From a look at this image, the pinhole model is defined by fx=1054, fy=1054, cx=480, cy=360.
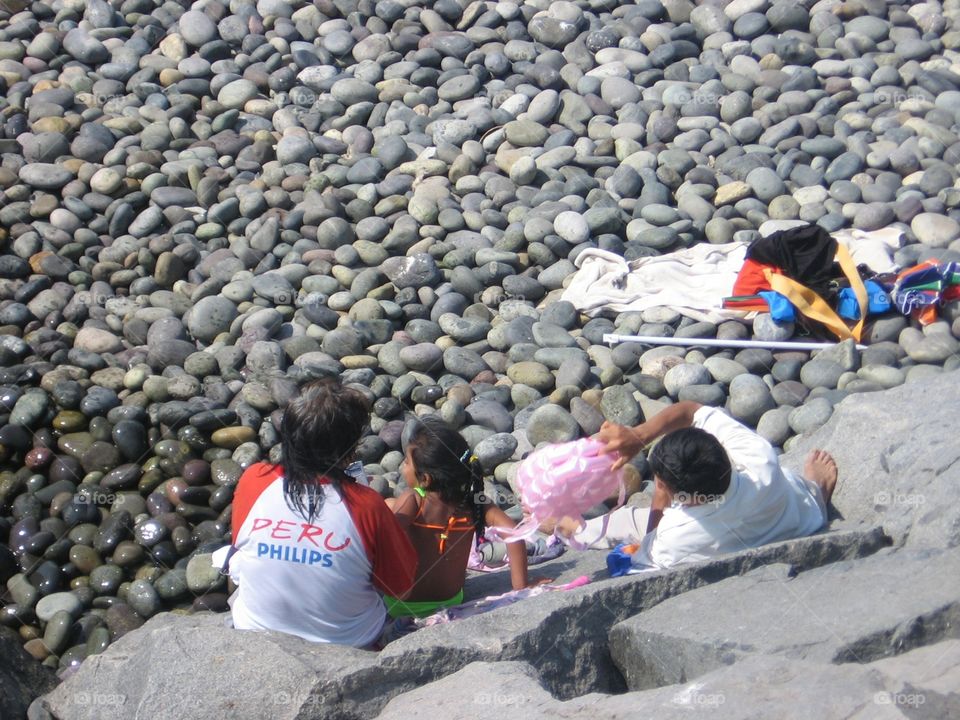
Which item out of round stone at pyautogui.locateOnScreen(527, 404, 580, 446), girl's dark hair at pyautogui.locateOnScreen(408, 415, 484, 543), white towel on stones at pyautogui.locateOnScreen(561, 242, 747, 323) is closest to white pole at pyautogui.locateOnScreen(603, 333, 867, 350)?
white towel on stones at pyautogui.locateOnScreen(561, 242, 747, 323)

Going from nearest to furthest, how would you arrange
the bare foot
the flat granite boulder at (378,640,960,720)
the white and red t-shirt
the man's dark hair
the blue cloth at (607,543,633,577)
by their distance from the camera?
the flat granite boulder at (378,640,960,720), the white and red t-shirt, the man's dark hair, the blue cloth at (607,543,633,577), the bare foot

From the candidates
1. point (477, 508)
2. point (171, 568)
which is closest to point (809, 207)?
point (477, 508)

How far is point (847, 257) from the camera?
641 cm

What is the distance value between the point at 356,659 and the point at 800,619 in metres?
1.40

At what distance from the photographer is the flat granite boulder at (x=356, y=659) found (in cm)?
319

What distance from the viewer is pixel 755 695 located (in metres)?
2.86

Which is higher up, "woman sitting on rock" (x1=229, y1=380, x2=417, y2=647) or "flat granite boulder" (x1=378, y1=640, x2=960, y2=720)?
"woman sitting on rock" (x1=229, y1=380, x2=417, y2=647)

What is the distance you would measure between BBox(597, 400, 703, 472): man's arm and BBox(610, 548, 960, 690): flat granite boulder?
0.68m

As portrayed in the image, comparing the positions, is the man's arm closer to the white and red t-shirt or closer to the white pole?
the white and red t-shirt

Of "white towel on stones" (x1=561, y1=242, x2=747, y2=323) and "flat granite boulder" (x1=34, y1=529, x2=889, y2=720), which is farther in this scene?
"white towel on stones" (x1=561, y1=242, x2=747, y2=323)

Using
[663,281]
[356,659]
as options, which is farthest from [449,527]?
[663,281]

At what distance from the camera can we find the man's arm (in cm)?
412

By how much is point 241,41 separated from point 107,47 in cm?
115

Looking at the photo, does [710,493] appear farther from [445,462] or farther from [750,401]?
[750,401]
